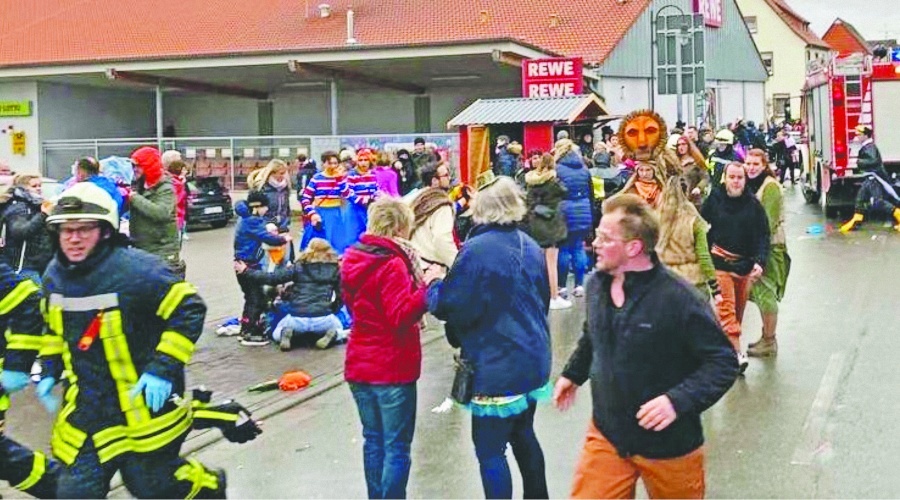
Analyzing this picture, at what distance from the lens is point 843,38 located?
316 ft

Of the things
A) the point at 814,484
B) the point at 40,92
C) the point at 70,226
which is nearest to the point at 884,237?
the point at 814,484

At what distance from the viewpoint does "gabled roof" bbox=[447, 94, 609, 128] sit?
20188 mm

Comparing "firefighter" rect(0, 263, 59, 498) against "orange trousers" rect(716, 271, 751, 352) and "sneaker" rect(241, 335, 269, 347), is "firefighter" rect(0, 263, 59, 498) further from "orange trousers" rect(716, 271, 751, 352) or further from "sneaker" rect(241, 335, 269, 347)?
"sneaker" rect(241, 335, 269, 347)

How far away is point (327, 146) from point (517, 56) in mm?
5318

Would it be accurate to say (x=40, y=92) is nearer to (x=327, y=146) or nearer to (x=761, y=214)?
(x=327, y=146)

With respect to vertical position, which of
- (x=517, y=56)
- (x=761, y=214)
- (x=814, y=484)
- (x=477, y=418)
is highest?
(x=517, y=56)

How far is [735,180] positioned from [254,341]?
4.88 m

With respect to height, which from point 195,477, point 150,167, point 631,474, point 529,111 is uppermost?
point 529,111

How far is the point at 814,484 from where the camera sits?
6.13 metres

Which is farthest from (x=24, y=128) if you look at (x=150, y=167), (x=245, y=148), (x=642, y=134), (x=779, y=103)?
(x=779, y=103)

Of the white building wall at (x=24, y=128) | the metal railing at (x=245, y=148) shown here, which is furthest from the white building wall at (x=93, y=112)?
the metal railing at (x=245, y=148)

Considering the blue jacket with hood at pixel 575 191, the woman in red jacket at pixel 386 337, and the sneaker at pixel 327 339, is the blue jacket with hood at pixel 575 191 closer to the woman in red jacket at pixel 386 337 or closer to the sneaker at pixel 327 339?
the sneaker at pixel 327 339

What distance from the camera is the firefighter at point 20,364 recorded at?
5180mm

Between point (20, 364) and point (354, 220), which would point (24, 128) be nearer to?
point (354, 220)
